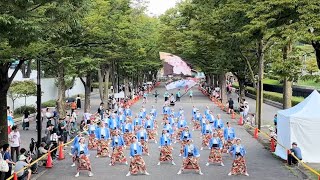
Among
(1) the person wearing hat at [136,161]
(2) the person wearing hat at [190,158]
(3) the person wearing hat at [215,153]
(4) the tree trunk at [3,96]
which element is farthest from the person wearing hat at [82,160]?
(3) the person wearing hat at [215,153]

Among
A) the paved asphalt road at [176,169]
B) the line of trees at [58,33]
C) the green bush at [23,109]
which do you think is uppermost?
the line of trees at [58,33]

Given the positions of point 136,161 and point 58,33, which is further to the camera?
point 58,33

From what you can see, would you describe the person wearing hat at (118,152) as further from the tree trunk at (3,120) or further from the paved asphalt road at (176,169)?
the tree trunk at (3,120)

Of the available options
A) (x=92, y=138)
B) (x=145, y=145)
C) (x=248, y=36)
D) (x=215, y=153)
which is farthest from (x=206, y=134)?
(x=248, y=36)

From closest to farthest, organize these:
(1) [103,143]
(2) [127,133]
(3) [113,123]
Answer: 1. (1) [103,143]
2. (2) [127,133]
3. (3) [113,123]

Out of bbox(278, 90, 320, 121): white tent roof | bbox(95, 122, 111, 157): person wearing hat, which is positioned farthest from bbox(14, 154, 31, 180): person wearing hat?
bbox(278, 90, 320, 121): white tent roof

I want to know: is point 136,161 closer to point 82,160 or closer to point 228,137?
point 82,160

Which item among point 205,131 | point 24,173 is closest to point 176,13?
point 205,131

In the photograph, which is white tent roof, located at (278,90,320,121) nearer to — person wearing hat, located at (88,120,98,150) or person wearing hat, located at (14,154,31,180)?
person wearing hat, located at (88,120,98,150)

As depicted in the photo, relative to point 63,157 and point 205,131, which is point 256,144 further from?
point 63,157

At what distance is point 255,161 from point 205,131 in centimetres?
406

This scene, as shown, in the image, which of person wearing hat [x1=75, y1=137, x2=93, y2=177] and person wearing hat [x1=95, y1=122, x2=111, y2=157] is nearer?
person wearing hat [x1=75, y1=137, x2=93, y2=177]

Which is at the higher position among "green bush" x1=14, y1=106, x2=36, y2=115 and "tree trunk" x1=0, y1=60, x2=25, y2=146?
"tree trunk" x1=0, y1=60, x2=25, y2=146

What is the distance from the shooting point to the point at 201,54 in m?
54.3
